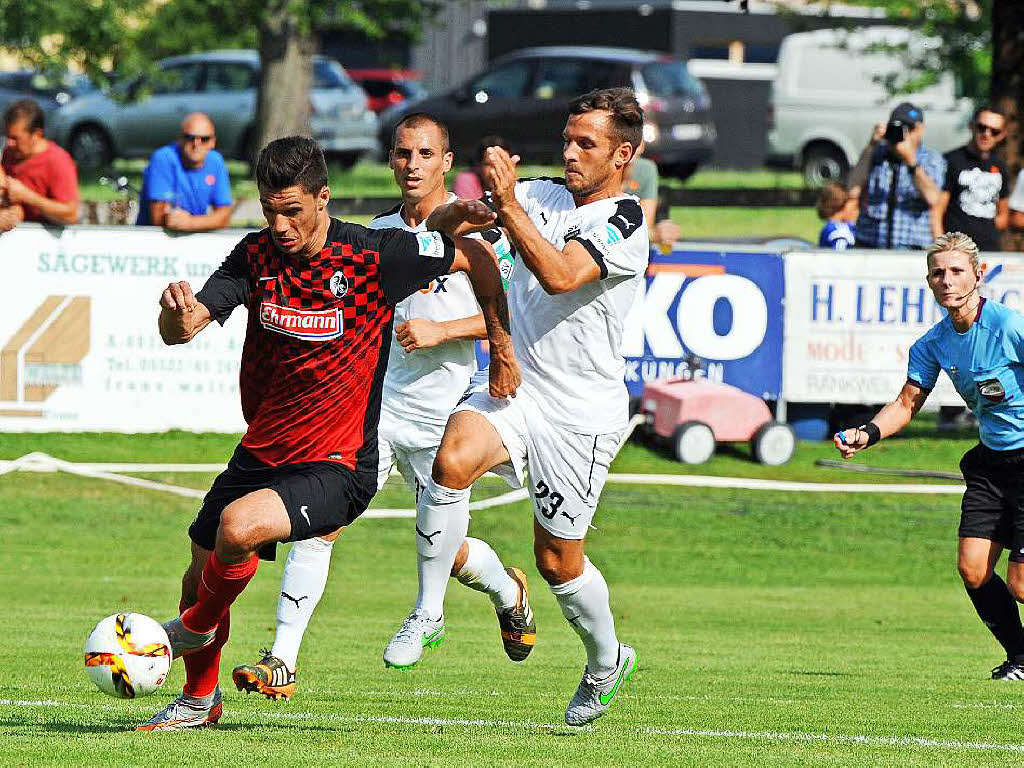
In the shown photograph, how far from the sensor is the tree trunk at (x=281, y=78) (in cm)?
3175

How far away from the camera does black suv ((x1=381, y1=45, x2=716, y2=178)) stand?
3158cm

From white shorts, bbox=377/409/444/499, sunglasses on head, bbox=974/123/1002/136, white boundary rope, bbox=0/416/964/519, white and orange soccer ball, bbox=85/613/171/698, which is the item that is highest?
sunglasses on head, bbox=974/123/1002/136

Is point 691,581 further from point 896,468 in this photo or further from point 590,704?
point 590,704

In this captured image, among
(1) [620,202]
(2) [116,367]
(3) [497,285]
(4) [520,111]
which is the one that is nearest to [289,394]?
(3) [497,285]

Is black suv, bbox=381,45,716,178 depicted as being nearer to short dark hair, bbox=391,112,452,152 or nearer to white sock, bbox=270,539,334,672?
short dark hair, bbox=391,112,452,152

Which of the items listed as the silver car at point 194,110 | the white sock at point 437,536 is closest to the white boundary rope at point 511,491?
the white sock at point 437,536

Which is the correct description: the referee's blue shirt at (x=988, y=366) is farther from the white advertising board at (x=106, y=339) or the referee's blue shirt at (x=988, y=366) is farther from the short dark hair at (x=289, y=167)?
the white advertising board at (x=106, y=339)

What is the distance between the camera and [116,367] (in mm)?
14102

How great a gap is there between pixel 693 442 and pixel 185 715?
8029mm

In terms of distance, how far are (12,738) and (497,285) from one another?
101 inches

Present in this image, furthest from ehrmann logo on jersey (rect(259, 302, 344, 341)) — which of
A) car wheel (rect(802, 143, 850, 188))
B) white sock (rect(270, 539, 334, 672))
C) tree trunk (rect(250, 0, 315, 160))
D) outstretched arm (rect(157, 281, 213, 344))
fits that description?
car wheel (rect(802, 143, 850, 188))

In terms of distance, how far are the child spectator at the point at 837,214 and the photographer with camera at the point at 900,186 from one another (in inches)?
10.2

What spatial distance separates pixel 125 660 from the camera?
637cm

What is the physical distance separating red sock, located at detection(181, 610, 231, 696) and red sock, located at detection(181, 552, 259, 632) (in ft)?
0.44
